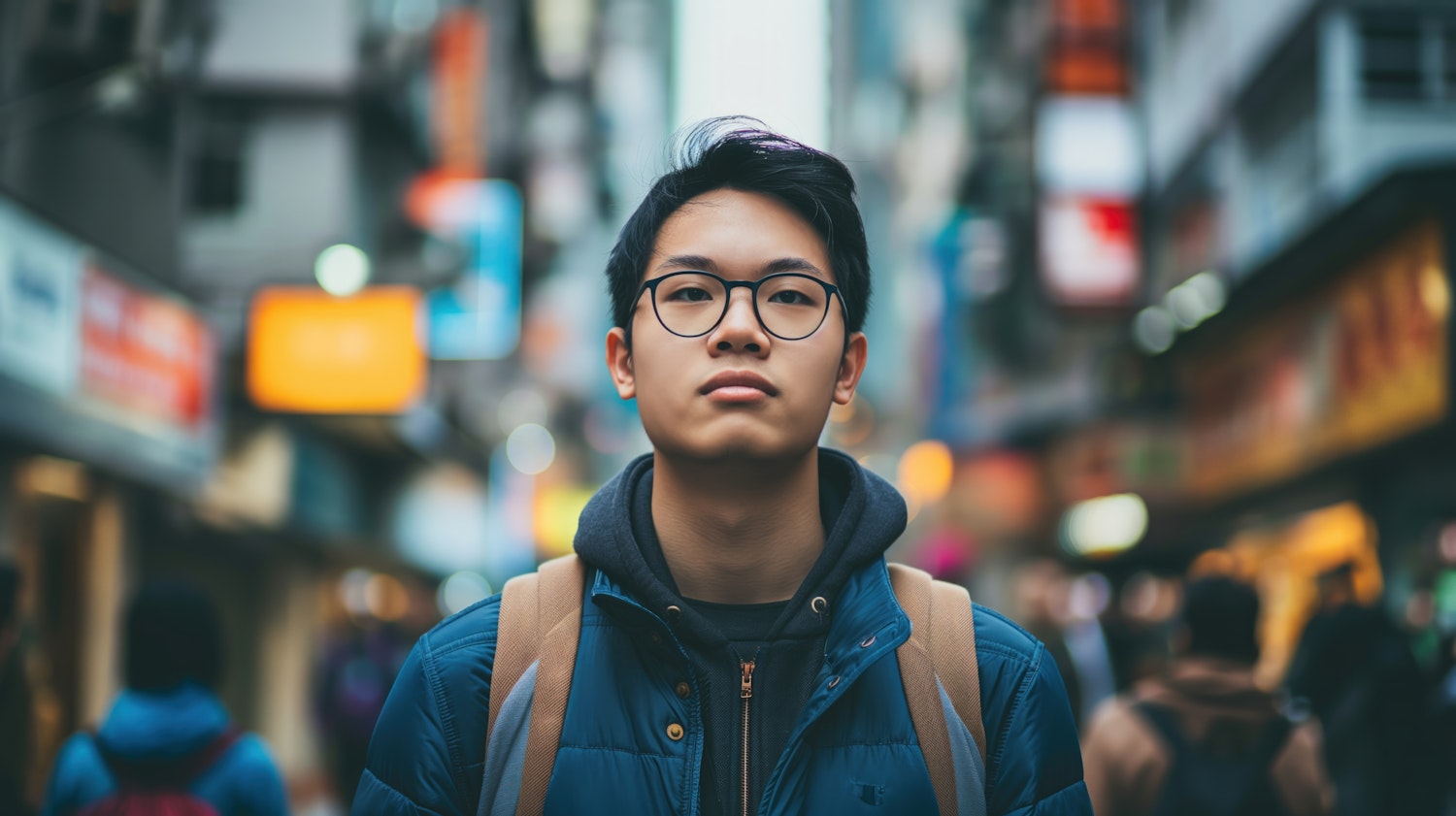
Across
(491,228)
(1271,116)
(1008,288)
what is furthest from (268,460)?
(1008,288)

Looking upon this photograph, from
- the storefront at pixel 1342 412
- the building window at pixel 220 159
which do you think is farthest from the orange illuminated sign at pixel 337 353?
the storefront at pixel 1342 412

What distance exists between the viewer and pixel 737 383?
2455mm

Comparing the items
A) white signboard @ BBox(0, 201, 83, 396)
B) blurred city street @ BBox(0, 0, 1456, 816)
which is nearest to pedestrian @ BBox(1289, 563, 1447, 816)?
blurred city street @ BBox(0, 0, 1456, 816)

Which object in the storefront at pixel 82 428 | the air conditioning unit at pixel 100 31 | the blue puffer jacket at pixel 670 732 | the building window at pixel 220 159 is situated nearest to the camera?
the blue puffer jacket at pixel 670 732

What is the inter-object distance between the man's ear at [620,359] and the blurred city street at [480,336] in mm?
390

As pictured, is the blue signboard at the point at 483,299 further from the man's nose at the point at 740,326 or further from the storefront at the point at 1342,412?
the man's nose at the point at 740,326

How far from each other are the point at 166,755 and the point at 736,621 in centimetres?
265

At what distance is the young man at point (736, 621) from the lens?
237 cm

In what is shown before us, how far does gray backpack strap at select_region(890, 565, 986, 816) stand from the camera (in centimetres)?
239

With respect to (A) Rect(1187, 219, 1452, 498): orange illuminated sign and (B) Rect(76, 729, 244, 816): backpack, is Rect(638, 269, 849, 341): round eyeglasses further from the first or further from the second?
(A) Rect(1187, 219, 1452, 498): orange illuminated sign

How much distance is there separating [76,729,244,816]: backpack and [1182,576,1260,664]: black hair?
3416mm

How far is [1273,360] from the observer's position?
55.5ft

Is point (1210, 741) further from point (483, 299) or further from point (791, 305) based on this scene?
point (483, 299)

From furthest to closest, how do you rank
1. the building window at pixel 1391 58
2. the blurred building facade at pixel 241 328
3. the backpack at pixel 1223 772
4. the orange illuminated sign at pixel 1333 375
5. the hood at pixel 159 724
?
the building window at pixel 1391 58, the orange illuminated sign at pixel 1333 375, the blurred building facade at pixel 241 328, the backpack at pixel 1223 772, the hood at pixel 159 724
